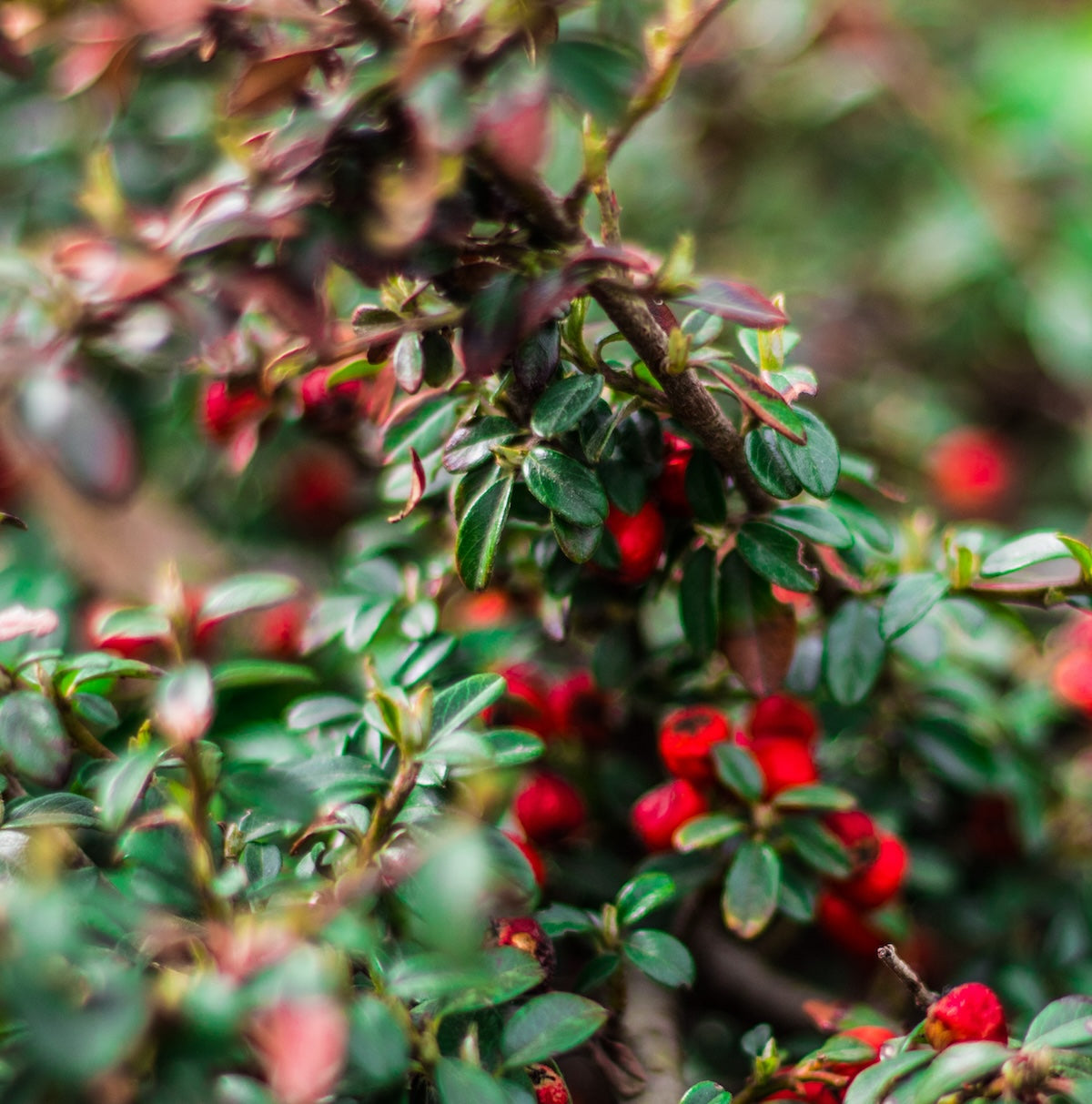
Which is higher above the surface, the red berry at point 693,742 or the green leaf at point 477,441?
the green leaf at point 477,441

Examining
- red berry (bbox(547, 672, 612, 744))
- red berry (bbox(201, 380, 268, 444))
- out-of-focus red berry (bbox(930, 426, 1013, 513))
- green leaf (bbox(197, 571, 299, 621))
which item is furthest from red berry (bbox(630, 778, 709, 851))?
out-of-focus red berry (bbox(930, 426, 1013, 513))

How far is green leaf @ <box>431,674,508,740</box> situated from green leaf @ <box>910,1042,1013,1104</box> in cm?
29

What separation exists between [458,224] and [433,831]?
0.32 metres

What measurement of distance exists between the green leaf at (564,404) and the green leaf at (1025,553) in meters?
0.32

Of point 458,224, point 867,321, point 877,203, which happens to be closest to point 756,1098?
point 458,224

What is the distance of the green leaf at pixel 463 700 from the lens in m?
0.58

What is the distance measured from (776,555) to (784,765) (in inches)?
7.3

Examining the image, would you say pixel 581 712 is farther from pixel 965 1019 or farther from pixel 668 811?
pixel 965 1019

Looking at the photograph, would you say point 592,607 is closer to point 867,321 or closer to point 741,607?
point 741,607

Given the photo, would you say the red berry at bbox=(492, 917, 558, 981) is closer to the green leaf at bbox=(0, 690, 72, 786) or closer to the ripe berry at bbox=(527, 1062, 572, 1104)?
the ripe berry at bbox=(527, 1062, 572, 1104)

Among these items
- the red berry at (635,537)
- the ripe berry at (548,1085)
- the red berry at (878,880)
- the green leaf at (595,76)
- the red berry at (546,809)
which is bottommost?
the red berry at (878,880)

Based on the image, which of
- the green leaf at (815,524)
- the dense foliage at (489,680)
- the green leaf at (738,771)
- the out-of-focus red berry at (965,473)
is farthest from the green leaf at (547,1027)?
the out-of-focus red berry at (965,473)

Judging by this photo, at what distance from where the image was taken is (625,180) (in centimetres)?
168

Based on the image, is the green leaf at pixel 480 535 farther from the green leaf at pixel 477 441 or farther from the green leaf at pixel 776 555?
the green leaf at pixel 776 555
